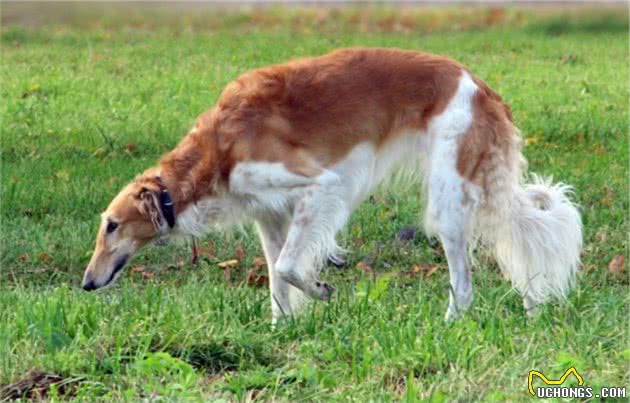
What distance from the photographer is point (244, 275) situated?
25.6 ft

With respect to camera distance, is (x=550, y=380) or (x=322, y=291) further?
(x=322, y=291)

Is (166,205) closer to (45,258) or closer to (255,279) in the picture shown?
(255,279)

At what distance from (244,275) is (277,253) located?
83 cm

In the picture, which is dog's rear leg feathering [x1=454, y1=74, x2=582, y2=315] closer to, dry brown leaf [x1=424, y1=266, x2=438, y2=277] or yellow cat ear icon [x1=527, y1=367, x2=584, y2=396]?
dry brown leaf [x1=424, y1=266, x2=438, y2=277]

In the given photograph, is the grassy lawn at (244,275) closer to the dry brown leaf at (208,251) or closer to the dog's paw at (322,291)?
the dry brown leaf at (208,251)

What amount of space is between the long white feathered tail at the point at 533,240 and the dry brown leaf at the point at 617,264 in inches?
28.7

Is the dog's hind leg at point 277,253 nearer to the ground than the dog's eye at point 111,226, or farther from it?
nearer to the ground

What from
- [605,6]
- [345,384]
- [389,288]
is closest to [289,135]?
[389,288]

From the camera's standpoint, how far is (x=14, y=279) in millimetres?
7539

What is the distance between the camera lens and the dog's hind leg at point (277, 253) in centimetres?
683

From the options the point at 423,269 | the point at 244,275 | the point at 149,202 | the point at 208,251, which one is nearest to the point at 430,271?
the point at 423,269

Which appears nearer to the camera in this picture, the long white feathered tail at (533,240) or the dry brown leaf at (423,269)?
the long white feathered tail at (533,240)

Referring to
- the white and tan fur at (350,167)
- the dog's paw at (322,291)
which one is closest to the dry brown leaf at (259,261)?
the white and tan fur at (350,167)

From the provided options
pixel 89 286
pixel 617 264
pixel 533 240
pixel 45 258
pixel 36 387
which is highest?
pixel 36 387
